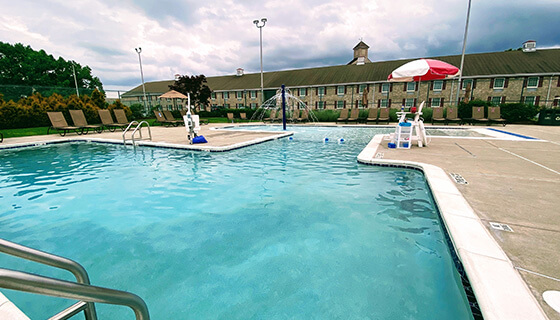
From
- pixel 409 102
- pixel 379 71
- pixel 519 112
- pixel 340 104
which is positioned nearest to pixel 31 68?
pixel 340 104

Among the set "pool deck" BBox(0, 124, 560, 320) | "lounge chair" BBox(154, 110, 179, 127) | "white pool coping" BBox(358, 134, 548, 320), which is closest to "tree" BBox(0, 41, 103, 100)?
"lounge chair" BBox(154, 110, 179, 127)

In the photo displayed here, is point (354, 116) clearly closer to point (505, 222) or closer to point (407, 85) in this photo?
point (505, 222)

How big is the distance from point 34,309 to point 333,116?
76.7 feet

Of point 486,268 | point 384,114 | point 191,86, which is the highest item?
point 191,86

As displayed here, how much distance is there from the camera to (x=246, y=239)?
3.36m

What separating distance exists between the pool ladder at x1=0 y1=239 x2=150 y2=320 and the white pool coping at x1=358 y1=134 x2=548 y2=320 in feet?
7.01

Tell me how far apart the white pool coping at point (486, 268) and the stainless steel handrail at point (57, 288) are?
216 cm

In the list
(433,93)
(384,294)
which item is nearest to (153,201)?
(384,294)

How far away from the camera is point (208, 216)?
405 centimetres

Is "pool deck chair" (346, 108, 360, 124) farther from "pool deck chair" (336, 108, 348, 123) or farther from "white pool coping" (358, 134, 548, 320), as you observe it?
"white pool coping" (358, 134, 548, 320)

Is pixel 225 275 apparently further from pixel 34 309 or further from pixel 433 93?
pixel 433 93

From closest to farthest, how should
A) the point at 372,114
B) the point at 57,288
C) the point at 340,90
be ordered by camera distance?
the point at 57,288, the point at 372,114, the point at 340,90

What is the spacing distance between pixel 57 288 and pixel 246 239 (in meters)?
2.71

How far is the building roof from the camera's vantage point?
3038 cm
